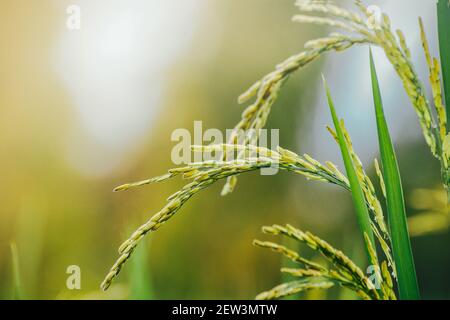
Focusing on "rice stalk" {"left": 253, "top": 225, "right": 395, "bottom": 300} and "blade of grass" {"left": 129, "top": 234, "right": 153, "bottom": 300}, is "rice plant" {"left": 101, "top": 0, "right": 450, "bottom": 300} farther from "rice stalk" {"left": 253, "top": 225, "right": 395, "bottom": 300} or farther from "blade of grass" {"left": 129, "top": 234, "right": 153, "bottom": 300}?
"blade of grass" {"left": 129, "top": 234, "right": 153, "bottom": 300}

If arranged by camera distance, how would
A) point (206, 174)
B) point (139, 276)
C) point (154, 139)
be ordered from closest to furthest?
point (206, 174) < point (139, 276) < point (154, 139)

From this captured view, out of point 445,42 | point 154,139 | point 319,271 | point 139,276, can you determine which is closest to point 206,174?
point 319,271

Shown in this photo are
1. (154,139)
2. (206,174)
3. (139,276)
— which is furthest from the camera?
(154,139)

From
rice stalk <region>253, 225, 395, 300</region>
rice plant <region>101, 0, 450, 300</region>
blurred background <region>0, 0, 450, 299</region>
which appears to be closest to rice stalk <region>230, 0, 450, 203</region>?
rice plant <region>101, 0, 450, 300</region>

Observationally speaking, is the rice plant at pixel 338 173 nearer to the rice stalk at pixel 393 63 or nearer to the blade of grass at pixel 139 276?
the rice stalk at pixel 393 63

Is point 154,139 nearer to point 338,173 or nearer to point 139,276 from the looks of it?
point 139,276
